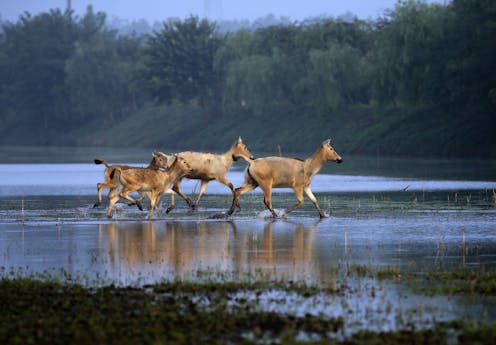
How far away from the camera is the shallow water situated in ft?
45.4

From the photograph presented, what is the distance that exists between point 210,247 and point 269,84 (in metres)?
78.3

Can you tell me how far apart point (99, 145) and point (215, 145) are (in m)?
25.5

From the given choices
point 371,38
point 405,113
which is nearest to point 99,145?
point 371,38

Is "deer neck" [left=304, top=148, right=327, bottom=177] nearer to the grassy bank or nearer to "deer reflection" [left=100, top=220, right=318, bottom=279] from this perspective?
"deer reflection" [left=100, top=220, right=318, bottom=279]

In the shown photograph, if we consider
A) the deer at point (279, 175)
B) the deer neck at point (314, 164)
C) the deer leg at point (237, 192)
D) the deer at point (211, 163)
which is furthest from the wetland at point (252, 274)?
the deer neck at point (314, 164)

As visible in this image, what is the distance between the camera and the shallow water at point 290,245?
1385 centimetres

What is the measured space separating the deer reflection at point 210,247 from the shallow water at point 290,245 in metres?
0.02

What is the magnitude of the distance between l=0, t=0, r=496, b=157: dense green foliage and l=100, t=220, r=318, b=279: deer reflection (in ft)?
145

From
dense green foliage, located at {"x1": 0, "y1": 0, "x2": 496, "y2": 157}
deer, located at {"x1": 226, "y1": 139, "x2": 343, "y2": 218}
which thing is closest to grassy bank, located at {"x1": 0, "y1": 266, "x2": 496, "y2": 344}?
deer, located at {"x1": 226, "y1": 139, "x2": 343, "y2": 218}

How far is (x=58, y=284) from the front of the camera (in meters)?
14.9

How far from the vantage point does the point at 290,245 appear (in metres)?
20.2

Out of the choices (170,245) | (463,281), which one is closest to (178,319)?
(463,281)

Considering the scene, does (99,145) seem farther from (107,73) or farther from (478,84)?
(478,84)

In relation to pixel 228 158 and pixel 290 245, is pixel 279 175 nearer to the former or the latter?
pixel 228 158
